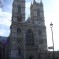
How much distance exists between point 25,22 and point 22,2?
23.5 ft

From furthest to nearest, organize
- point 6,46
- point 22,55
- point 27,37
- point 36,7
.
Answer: point 6,46
point 36,7
point 27,37
point 22,55

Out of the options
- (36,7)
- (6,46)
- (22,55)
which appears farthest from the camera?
(6,46)

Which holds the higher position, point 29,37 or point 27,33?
point 27,33

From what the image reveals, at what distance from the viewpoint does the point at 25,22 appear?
1784 inches

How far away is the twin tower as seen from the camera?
137 feet

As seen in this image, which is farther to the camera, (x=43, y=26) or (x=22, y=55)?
(x=43, y=26)

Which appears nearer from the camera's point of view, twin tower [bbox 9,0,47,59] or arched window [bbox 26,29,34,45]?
twin tower [bbox 9,0,47,59]

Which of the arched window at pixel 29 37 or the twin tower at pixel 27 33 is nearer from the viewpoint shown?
the twin tower at pixel 27 33

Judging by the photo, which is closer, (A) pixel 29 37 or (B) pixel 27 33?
(A) pixel 29 37

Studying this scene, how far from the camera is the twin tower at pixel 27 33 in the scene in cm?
4191

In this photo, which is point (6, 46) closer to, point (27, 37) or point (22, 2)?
point (27, 37)

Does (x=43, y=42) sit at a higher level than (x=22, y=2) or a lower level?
lower

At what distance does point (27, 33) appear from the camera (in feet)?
147

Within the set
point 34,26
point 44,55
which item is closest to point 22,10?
point 34,26
